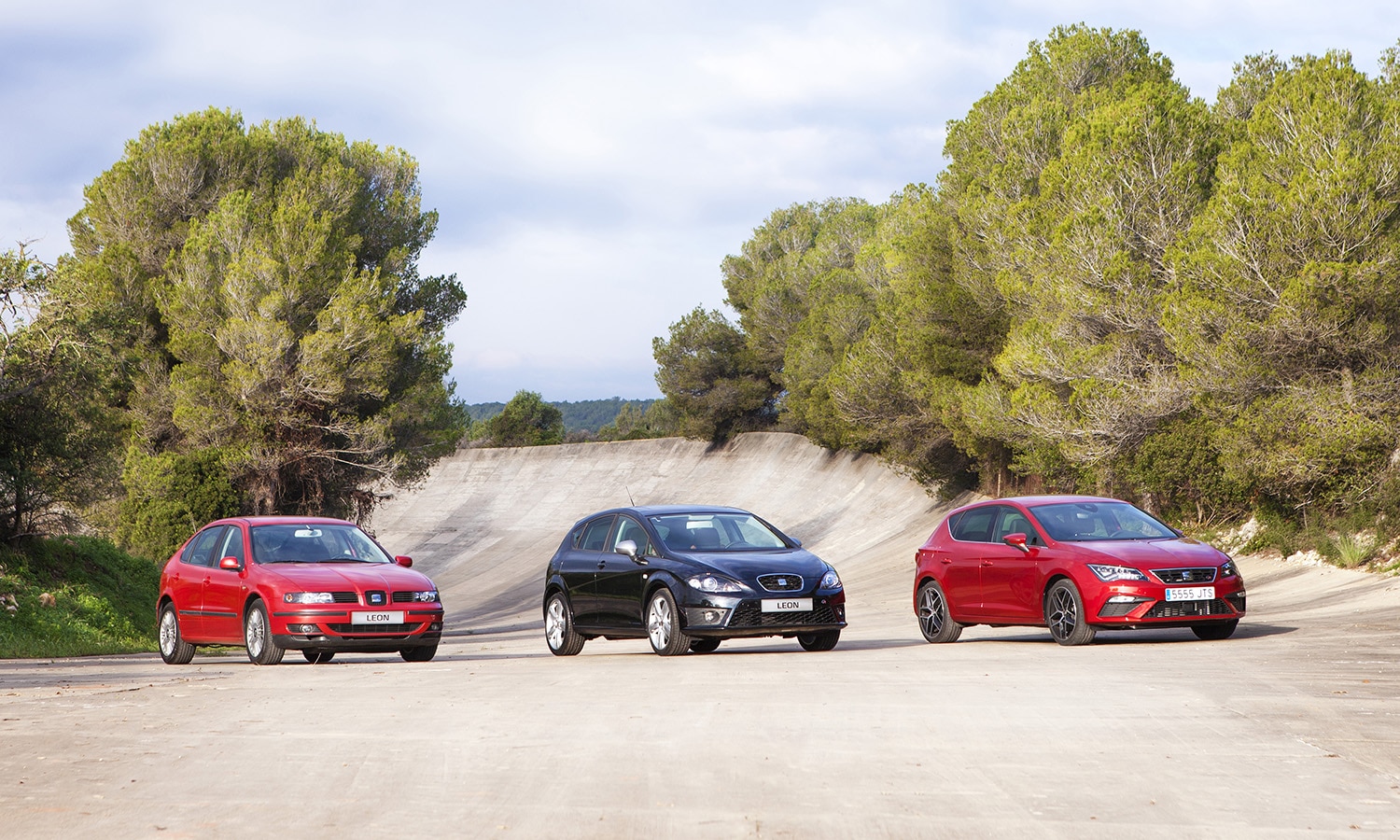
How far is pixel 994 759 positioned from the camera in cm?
745

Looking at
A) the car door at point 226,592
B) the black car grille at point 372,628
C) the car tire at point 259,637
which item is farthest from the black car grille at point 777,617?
the car door at point 226,592

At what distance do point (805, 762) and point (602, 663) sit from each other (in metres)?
7.39

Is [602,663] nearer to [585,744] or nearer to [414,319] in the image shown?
[585,744]

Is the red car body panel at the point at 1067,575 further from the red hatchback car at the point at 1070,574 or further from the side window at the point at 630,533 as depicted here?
the side window at the point at 630,533

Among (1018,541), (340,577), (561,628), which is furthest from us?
(561,628)

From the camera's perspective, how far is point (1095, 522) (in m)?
15.3

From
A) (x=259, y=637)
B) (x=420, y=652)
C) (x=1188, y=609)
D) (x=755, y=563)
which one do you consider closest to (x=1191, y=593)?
(x=1188, y=609)

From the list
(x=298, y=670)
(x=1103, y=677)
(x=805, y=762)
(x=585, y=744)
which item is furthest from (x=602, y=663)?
(x=805, y=762)

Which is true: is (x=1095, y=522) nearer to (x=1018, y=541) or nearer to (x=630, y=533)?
(x=1018, y=541)

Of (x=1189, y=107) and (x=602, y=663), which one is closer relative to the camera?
(x=602, y=663)

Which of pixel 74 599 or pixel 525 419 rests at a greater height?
pixel 525 419

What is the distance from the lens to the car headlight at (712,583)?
14.4m

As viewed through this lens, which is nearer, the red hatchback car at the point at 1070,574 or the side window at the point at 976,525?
the red hatchback car at the point at 1070,574

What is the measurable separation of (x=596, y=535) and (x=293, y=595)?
3.52 meters
